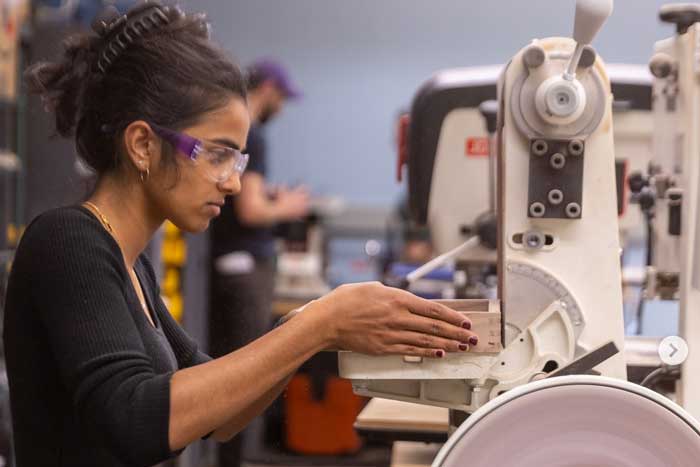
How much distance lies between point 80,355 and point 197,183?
0.85 feet

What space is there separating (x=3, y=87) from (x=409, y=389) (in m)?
2.72

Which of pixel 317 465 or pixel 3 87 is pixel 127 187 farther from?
pixel 317 465

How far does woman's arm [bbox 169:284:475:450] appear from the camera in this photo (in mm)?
1036

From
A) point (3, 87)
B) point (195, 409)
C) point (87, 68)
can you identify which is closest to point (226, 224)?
point (3, 87)

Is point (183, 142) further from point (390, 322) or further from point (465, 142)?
point (465, 142)

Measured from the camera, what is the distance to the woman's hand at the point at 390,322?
41.1 inches

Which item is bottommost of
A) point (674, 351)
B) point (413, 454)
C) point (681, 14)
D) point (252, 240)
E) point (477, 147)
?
point (413, 454)

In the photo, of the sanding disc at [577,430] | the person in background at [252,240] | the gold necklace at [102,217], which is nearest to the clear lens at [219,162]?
the gold necklace at [102,217]

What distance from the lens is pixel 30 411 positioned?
1.16 m

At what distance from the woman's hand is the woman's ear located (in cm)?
30

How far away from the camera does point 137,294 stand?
1231mm

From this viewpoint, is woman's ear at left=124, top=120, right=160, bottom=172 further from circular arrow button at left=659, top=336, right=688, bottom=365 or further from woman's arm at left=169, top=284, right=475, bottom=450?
circular arrow button at left=659, top=336, right=688, bottom=365

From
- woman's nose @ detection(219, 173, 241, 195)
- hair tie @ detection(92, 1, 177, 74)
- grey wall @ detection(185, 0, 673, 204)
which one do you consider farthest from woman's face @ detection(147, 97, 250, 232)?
grey wall @ detection(185, 0, 673, 204)

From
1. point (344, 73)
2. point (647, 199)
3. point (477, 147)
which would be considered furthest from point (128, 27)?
point (344, 73)
